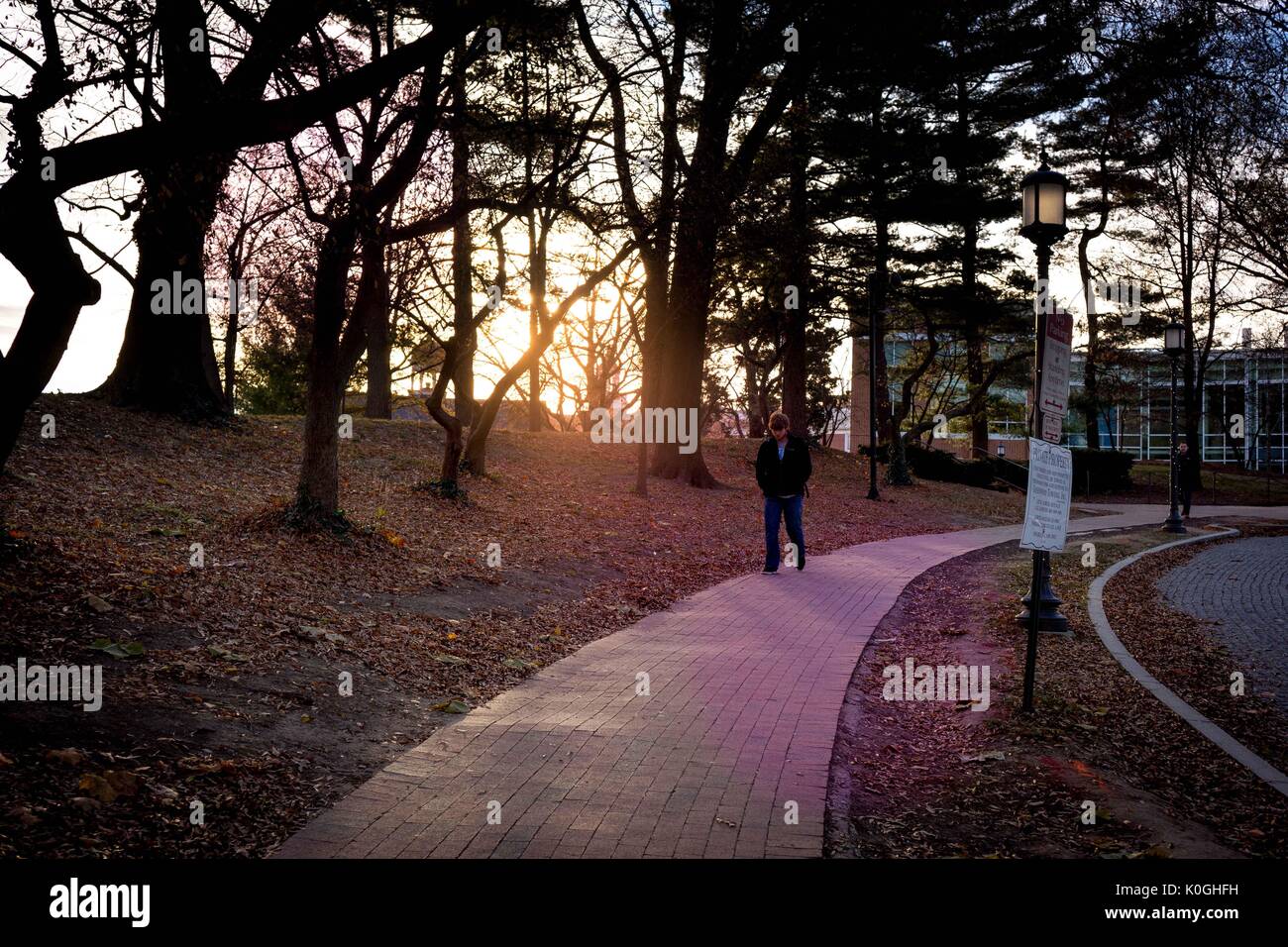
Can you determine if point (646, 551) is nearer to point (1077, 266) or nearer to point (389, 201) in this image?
point (389, 201)

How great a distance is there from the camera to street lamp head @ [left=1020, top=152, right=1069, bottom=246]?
880 cm

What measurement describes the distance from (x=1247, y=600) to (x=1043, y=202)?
24.1 feet

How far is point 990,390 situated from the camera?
161 feet

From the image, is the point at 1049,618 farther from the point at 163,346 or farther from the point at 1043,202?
the point at 163,346

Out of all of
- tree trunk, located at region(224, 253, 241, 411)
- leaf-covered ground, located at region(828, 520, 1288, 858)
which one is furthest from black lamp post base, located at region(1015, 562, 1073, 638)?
tree trunk, located at region(224, 253, 241, 411)

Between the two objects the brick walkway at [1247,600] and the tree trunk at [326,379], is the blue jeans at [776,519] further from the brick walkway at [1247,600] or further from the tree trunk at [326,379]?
→ the tree trunk at [326,379]

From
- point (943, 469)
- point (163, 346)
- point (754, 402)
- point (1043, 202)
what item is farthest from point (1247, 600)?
point (754, 402)

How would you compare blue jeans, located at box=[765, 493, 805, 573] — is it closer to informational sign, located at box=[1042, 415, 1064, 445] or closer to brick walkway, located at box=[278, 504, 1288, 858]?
brick walkway, located at box=[278, 504, 1288, 858]

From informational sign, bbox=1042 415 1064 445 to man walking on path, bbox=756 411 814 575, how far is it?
5.47 meters

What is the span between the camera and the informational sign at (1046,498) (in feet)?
22.8

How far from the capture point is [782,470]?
43.1 feet

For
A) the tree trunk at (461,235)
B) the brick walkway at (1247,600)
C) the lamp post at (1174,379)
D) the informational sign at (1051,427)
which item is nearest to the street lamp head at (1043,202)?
the informational sign at (1051,427)

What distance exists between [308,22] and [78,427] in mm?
8963

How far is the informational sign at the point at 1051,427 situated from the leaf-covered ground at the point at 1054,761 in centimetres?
189
